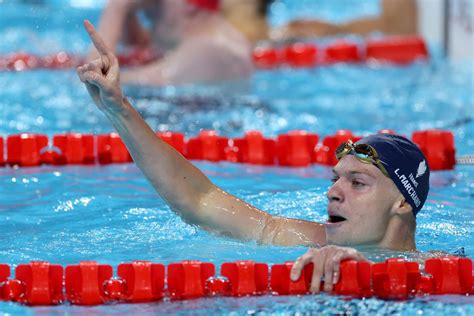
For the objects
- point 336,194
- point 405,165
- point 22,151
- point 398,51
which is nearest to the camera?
point 336,194

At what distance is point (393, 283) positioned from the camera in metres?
2.94

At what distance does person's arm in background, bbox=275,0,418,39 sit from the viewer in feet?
30.3

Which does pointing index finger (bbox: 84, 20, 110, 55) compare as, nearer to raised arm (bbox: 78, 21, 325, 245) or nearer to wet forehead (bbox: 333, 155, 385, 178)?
raised arm (bbox: 78, 21, 325, 245)

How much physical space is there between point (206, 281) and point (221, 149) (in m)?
2.06

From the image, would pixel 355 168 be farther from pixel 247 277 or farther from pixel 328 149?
pixel 328 149

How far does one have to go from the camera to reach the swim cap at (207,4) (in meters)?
6.61

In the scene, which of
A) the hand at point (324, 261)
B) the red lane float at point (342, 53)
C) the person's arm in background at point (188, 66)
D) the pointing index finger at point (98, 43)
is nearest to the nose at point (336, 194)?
the hand at point (324, 261)

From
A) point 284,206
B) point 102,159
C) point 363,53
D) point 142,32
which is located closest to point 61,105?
point 142,32

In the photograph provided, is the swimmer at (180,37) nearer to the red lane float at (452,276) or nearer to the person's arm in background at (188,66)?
the person's arm in background at (188,66)

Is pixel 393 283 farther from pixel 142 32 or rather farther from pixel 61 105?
pixel 142 32

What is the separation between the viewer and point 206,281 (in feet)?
9.85

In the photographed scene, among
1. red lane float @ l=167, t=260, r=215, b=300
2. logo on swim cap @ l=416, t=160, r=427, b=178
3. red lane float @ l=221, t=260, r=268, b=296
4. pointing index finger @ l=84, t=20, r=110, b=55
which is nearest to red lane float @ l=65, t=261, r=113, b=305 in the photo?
red lane float @ l=167, t=260, r=215, b=300

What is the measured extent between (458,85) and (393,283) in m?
4.54

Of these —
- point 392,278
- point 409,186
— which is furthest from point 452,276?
point 409,186
